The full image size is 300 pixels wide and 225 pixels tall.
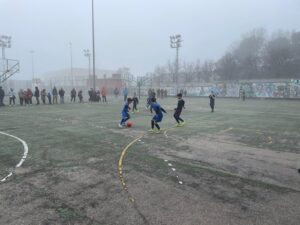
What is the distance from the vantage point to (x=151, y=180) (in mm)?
6680

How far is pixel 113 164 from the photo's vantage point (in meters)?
7.94

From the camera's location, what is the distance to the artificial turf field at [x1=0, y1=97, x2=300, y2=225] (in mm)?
4996

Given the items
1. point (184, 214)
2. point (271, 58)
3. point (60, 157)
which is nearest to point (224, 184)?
point (184, 214)

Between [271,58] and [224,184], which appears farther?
[271,58]

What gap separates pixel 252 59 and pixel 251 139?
54.6 metres

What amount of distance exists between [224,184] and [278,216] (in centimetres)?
159

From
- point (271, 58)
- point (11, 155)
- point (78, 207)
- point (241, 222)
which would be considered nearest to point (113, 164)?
point (78, 207)

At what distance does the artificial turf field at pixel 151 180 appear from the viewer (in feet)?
16.4

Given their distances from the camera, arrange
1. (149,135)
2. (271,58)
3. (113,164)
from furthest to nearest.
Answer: (271,58)
(149,135)
(113,164)

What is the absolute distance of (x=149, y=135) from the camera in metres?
12.4

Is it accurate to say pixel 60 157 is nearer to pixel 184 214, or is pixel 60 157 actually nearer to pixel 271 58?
pixel 184 214

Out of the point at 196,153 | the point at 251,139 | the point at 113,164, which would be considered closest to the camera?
the point at 113,164

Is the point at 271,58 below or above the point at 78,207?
above

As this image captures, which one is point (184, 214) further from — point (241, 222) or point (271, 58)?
point (271, 58)
